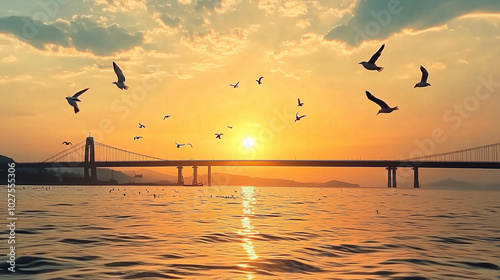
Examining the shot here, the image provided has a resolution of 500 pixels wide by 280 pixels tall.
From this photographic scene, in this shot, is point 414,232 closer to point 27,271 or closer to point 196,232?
point 196,232

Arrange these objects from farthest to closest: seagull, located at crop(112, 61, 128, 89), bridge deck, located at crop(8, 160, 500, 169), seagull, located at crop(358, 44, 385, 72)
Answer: bridge deck, located at crop(8, 160, 500, 169) < seagull, located at crop(112, 61, 128, 89) < seagull, located at crop(358, 44, 385, 72)

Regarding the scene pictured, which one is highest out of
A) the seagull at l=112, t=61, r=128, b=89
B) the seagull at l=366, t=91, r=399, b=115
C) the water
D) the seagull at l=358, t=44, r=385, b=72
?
the seagull at l=358, t=44, r=385, b=72

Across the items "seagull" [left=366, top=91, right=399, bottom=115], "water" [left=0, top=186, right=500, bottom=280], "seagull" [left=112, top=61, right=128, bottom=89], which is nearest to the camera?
"water" [left=0, top=186, right=500, bottom=280]

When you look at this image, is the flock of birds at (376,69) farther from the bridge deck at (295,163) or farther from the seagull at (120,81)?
the bridge deck at (295,163)

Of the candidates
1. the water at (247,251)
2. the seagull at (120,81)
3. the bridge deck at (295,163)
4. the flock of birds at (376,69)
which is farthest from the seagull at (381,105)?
the bridge deck at (295,163)

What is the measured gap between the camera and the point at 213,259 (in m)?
15.5

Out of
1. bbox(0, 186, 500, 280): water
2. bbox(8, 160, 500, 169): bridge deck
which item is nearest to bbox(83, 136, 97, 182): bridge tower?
bbox(8, 160, 500, 169): bridge deck

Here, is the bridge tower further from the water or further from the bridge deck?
the water

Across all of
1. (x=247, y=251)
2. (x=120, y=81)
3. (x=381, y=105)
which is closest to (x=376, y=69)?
(x=381, y=105)

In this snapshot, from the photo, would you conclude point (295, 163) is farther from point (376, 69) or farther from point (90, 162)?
point (376, 69)

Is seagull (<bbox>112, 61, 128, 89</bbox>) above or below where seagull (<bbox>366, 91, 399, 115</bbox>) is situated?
above

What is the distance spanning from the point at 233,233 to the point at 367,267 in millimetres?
9353

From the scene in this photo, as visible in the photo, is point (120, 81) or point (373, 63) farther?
point (120, 81)

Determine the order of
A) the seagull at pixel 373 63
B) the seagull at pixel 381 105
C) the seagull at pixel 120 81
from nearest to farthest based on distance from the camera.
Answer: the seagull at pixel 381 105 → the seagull at pixel 373 63 → the seagull at pixel 120 81
